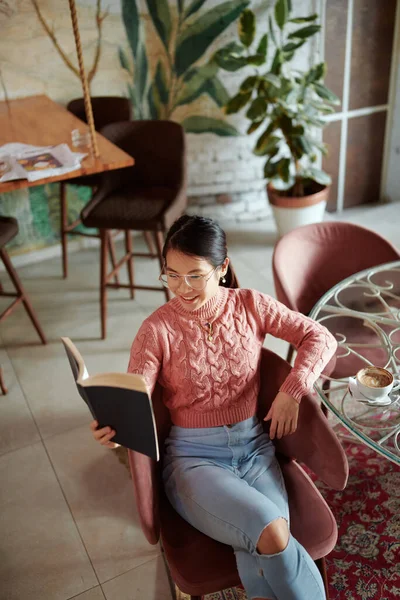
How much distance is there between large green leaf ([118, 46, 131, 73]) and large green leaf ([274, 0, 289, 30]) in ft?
3.00

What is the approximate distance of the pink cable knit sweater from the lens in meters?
1.52

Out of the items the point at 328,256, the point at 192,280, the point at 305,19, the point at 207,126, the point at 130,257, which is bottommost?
the point at 130,257

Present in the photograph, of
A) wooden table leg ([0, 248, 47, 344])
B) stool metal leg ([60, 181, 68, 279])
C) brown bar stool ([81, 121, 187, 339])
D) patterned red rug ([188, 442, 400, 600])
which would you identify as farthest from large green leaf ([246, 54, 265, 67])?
patterned red rug ([188, 442, 400, 600])

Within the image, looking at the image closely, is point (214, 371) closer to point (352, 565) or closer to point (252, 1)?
point (352, 565)

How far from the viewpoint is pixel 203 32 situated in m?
3.36

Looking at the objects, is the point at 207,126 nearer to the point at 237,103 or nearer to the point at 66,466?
the point at 237,103

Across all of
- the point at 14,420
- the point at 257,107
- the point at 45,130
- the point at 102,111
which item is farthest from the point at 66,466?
the point at 257,107

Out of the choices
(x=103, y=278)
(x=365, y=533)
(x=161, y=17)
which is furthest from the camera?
(x=161, y=17)

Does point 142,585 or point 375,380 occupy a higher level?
point 375,380

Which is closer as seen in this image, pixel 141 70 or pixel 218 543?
pixel 218 543

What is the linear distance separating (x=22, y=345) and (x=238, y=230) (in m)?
1.74

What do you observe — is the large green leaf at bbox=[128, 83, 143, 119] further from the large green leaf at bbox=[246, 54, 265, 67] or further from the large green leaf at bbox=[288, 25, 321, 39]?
the large green leaf at bbox=[288, 25, 321, 39]

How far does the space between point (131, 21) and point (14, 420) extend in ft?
7.69

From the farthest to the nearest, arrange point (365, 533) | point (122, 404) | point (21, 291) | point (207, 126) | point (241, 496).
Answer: point (207, 126)
point (21, 291)
point (365, 533)
point (241, 496)
point (122, 404)
